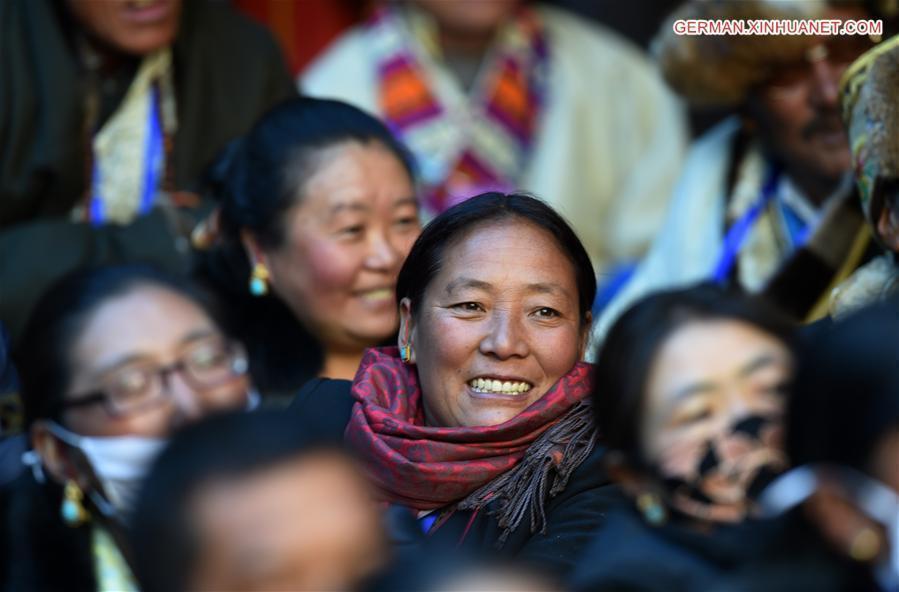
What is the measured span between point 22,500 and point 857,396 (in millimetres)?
1958

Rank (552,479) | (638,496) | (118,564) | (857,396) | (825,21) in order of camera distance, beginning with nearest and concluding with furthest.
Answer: (857,396) < (638,496) < (552,479) < (118,564) < (825,21)

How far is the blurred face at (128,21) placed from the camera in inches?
187

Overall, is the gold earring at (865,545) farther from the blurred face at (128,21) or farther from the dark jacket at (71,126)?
the blurred face at (128,21)

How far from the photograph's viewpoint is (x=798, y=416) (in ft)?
7.10

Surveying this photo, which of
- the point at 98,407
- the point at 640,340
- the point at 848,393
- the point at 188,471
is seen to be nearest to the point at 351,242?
the point at 98,407

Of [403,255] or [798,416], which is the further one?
[403,255]

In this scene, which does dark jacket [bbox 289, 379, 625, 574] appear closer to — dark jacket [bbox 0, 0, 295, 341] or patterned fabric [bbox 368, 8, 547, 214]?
dark jacket [bbox 0, 0, 295, 341]

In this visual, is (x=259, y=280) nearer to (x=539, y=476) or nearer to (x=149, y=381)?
(x=149, y=381)

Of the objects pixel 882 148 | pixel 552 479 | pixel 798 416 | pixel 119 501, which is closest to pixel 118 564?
pixel 119 501

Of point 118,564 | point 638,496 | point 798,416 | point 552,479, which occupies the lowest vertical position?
point 118,564

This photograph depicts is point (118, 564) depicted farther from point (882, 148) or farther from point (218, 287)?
point (882, 148)

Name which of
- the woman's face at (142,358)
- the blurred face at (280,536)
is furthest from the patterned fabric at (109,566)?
the blurred face at (280,536)

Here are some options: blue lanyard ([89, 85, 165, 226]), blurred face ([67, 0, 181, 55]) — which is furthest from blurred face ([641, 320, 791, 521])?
blurred face ([67, 0, 181, 55])

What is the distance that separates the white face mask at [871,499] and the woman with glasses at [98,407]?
142 cm
